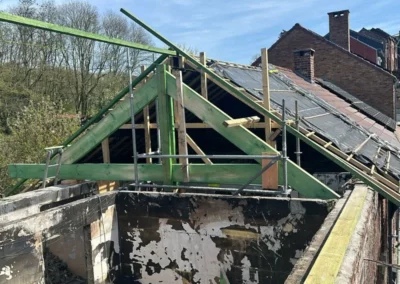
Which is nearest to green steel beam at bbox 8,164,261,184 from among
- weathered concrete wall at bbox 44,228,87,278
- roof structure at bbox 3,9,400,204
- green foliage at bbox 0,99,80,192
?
roof structure at bbox 3,9,400,204

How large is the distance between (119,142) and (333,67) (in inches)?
460

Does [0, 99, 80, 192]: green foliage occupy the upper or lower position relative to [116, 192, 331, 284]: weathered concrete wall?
upper

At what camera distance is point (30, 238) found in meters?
5.05

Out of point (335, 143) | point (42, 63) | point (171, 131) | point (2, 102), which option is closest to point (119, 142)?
point (171, 131)

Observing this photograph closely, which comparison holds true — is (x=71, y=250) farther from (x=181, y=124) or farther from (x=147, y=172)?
(x=181, y=124)

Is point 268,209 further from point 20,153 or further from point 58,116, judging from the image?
point 58,116

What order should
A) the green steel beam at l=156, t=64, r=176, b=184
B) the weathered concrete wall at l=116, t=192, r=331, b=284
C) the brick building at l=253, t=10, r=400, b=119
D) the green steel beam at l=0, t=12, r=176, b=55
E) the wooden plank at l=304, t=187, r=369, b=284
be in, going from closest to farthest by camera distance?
the wooden plank at l=304, t=187, r=369, b=284 < the green steel beam at l=0, t=12, r=176, b=55 < the weathered concrete wall at l=116, t=192, r=331, b=284 < the green steel beam at l=156, t=64, r=176, b=184 < the brick building at l=253, t=10, r=400, b=119

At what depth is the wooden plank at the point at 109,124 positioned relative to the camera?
6.47 meters

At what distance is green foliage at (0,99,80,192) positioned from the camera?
48.4 ft

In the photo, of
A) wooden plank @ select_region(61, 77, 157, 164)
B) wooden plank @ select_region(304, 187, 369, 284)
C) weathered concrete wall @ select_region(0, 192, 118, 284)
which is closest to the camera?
wooden plank @ select_region(304, 187, 369, 284)

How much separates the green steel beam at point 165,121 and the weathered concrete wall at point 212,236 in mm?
514

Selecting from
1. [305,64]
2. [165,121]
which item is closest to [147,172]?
[165,121]

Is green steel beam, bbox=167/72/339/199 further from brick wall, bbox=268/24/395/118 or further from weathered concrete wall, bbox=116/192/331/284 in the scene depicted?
brick wall, bbox=268/24/395/118

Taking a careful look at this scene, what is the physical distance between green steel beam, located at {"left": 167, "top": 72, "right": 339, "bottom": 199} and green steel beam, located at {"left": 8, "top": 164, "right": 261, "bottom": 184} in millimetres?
348
